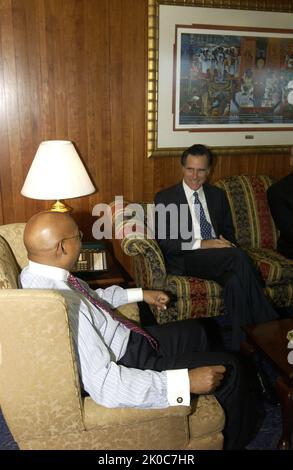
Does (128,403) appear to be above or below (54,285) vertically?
below

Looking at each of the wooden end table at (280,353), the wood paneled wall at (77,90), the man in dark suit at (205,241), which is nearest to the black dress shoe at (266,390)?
the wooden end table at (280,353)

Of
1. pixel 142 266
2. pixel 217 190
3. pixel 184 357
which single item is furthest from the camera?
pixel 217 190

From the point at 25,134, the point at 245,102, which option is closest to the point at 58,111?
the point at 25,134

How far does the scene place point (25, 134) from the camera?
2.96 metres

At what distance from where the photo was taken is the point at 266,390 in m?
2.22

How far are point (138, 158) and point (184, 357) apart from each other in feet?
6.39

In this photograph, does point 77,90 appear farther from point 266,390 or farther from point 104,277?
point 266,390

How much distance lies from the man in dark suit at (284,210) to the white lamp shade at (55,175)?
5.01 ft

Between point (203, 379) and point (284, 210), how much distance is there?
6.88ft

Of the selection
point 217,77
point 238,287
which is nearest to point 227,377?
point 238,287

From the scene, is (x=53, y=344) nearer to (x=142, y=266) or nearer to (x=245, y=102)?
(x=142, y=266)

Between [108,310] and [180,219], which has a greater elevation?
[180,219]

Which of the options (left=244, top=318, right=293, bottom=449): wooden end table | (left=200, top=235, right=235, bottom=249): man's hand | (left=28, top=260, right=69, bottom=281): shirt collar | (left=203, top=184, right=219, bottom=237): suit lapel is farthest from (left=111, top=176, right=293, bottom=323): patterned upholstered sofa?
(left=28, top=260, right=69, bottom=281): shirt collar

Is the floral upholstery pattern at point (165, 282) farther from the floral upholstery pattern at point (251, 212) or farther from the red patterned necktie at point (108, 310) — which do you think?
Result: the red patterned necktie at point (108, 310)
